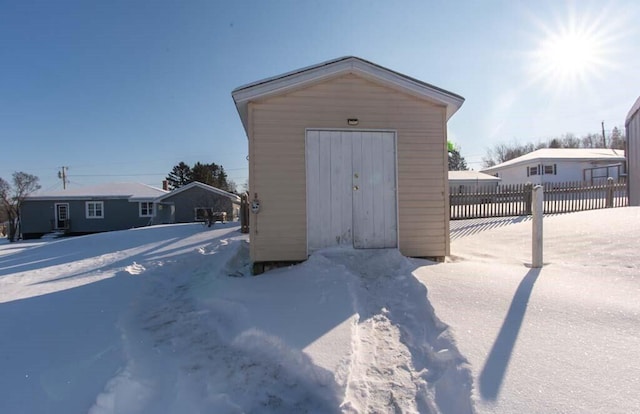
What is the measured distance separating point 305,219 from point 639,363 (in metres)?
4.18

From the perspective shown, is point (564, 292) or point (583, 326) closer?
point (583, 326)

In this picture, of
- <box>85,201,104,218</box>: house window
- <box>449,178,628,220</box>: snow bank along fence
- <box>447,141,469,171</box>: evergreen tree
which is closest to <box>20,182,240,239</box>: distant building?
<box>85,201,104,218</box>: house window

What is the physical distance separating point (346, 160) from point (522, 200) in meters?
8.39

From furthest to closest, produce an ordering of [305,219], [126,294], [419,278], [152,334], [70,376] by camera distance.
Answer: [305,219], [126,294], [419,278], [152,334], [70,376]

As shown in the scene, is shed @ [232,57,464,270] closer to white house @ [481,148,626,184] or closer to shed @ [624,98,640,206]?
shed @ [624,98,640,206]

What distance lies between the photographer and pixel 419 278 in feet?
14.3

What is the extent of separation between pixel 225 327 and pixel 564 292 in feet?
12.2

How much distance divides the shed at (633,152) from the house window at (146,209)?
2776 cm

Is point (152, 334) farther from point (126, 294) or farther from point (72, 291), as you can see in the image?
point (72, 291)

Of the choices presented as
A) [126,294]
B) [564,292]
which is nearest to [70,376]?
[126,294]

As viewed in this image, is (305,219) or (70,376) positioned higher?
(305,219)

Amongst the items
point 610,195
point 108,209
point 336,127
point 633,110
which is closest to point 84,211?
point 108,209

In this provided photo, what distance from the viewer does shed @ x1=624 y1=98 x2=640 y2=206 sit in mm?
10609

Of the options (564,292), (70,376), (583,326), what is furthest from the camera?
(564,292)
